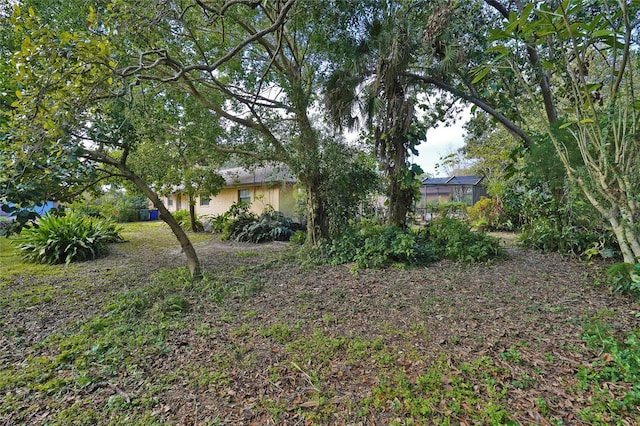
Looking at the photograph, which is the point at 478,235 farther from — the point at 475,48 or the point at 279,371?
the point at 279,371

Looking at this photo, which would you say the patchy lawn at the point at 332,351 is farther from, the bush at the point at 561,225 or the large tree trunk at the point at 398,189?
the large tree trunk at the point at 398,189

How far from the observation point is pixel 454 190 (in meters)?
15.4

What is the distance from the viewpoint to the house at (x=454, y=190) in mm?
14711

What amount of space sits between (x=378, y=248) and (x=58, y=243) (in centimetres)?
729

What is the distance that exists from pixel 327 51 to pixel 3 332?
670 centimetres

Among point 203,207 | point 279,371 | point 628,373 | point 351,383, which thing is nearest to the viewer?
point 628,373

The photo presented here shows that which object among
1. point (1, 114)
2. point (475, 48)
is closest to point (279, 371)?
point (1, 114)

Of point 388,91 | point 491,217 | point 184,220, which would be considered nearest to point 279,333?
point 388,91

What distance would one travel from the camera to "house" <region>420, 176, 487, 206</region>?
48.3 ft

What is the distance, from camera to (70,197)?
4137mm

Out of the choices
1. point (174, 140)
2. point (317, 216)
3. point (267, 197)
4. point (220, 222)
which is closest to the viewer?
point (317, 216)

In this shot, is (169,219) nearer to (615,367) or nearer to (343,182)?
(343,182)

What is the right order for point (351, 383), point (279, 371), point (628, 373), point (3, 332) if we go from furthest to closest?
point (3, 332) → point (279, 371) → point (351, 383) → point (628, 373)

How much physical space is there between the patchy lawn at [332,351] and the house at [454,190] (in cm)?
1076
